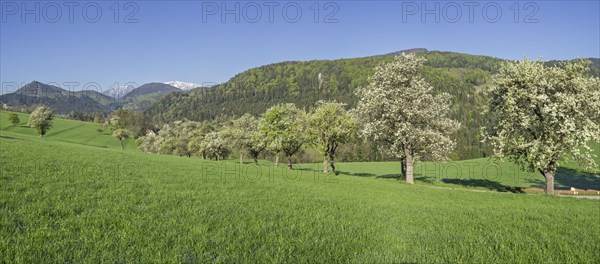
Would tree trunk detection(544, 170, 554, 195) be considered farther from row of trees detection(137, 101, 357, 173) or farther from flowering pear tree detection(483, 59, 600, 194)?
row of trees detection(137, 101, 357, 173)

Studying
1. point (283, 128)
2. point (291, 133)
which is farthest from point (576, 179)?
point (283, 128)

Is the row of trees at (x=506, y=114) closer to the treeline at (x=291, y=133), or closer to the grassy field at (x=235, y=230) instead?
the treeline at (x=291, y=133)

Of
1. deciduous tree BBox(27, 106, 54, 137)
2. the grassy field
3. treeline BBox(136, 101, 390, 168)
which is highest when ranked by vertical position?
deciduous tree BBox(27, 106, 54, 137)

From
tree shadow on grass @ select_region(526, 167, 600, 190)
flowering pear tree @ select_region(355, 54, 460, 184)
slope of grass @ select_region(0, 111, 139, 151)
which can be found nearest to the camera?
flowering pear tree @ select_region(355, 54, 460, 184)

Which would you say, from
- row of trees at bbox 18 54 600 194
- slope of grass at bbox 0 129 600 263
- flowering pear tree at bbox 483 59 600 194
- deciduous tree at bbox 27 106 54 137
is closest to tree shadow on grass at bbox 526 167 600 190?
row of trees at bbox 18 54 600 194

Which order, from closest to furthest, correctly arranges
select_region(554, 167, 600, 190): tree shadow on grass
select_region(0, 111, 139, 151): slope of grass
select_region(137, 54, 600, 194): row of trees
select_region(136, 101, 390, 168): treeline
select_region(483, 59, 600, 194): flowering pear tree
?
select_region(483, 59, 600, 194): flowering pear tree
select_region(137, 54, 600, 194): row of trees
select_region(554, 167, 600, 190): tree shadow on grass
select_region(136, 101, 390, 168): treeline
select_region(0, 111, 139, 151): slope of grass

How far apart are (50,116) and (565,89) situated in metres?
117

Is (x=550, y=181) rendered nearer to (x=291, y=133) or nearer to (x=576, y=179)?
(x=576, y=179)

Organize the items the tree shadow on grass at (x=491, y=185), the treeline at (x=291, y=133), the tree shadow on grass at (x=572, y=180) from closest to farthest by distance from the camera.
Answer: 1. the tree shadow on grass at (x=491, y=185)
2. the tree shadow on grass at (x=572, y=180)
3. the treeline at (x=291, y=133)

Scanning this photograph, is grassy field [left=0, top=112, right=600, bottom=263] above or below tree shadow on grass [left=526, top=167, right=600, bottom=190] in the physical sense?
above

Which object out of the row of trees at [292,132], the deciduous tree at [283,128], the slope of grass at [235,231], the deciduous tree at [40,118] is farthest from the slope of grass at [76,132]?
the slope of grass at [235,231]

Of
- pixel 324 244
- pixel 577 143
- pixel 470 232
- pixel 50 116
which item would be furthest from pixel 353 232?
pixel 50 116

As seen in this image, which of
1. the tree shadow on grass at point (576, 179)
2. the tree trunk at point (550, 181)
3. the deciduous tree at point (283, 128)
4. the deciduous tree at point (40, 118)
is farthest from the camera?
the deciduous tree at point (40, 118)

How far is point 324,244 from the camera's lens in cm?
788
